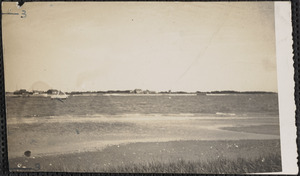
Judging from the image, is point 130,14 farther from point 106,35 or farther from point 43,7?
point 43,7

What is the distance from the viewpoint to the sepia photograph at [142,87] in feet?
2.99

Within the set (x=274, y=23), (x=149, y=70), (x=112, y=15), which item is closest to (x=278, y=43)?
(x=274, y=23)

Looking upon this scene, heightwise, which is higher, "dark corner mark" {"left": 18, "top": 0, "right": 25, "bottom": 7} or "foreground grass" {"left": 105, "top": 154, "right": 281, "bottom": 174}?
"dark corner mark" {"left": 18, "top": 0, "right": 25, "bottom": 7}

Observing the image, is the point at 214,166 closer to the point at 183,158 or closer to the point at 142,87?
the point at 183,158

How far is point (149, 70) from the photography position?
3.01ft

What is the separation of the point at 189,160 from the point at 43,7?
69 cm

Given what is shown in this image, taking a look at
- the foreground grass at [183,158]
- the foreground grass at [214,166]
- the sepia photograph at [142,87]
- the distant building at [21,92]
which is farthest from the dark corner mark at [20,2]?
the foreground grass at [214,166]

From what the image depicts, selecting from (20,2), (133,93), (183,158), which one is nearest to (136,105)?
(133,93)

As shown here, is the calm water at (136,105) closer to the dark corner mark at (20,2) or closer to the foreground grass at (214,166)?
the foreground grass at (214,166)

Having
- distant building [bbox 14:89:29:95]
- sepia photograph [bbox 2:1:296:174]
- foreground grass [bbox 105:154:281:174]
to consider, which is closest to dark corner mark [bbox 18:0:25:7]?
sepia photograph [bbox 2:1:296:174]

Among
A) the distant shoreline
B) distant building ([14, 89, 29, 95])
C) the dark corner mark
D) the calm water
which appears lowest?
Answer: the calm water

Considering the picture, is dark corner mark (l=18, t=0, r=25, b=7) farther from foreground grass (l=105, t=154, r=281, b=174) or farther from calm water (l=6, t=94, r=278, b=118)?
foreground grass (l=105, t=154, r=281, b=174)

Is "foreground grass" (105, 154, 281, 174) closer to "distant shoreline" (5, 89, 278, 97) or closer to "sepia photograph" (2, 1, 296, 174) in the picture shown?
"sepia photograph" (2, 1, 296, 174)

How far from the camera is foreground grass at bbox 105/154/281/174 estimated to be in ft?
2.98
